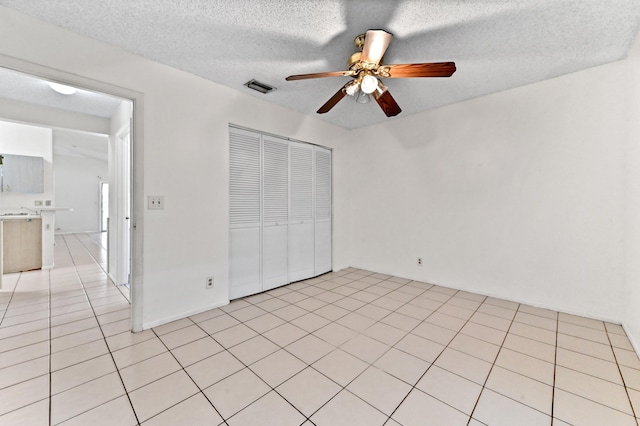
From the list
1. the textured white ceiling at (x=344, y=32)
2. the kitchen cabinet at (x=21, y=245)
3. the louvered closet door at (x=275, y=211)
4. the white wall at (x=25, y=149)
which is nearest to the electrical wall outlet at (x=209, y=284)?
the louvered closet door at (x=275, y=211)

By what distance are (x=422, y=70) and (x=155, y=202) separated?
2535 millimetres

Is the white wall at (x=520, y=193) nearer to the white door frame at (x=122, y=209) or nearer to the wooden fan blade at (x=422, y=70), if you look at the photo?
the wooden fan blade at (x=422, y=70)

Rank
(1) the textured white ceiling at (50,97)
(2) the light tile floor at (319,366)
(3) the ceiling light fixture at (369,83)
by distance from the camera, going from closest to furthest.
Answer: (2) the light tile floor at (319,366)
(3) the ceiling light fixture at (369,83)
(1) the textured white ceiling at (50,97)

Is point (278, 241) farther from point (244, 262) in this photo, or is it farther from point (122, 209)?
point (122, 209)

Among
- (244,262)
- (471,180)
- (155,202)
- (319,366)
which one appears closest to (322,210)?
(244,262)

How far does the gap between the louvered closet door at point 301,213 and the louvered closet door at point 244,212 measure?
0.57 m

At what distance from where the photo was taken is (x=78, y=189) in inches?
357

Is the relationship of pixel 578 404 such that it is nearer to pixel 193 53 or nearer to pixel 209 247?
pixel 209 247

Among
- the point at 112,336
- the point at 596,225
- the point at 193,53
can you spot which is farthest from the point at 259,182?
the point at 596,225

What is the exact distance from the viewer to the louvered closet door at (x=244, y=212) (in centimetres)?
306

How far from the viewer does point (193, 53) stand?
2.28 meters

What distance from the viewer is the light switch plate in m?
2.36

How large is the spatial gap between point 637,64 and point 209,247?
4223 millimetres

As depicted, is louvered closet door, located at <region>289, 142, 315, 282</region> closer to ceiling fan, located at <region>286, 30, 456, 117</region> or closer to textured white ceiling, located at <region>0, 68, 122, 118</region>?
ceiling fan, located at <region>286, 30, 456, 117</region>
